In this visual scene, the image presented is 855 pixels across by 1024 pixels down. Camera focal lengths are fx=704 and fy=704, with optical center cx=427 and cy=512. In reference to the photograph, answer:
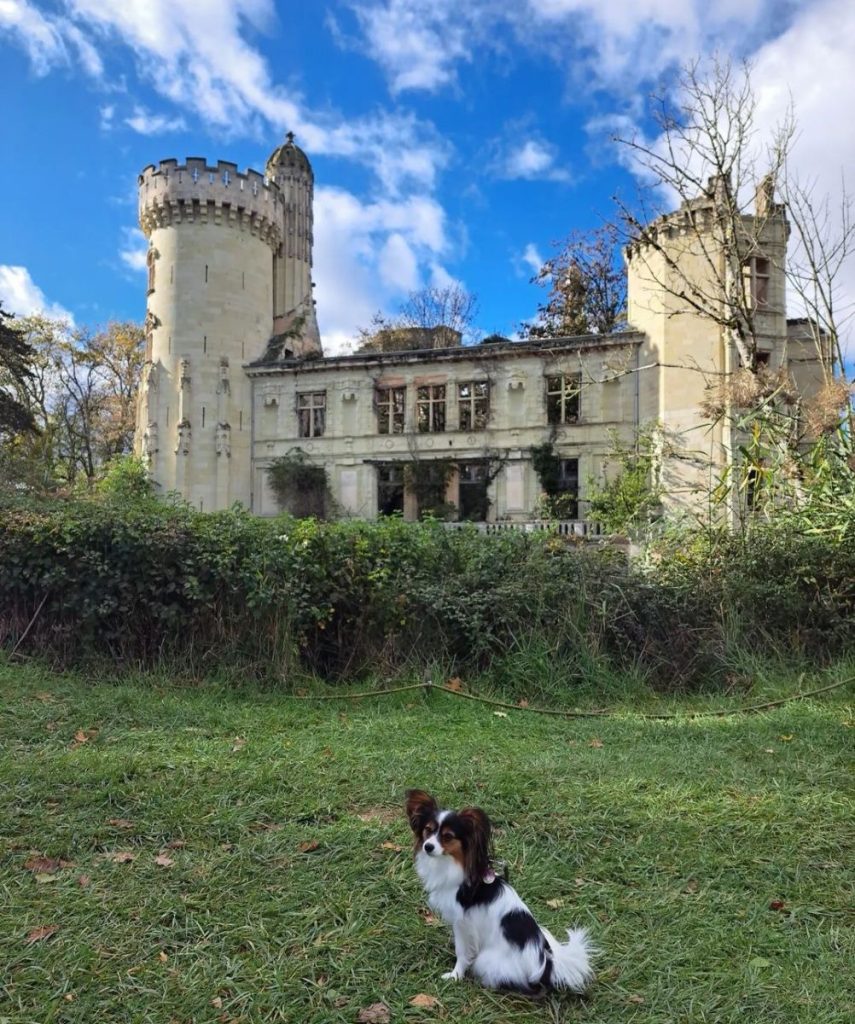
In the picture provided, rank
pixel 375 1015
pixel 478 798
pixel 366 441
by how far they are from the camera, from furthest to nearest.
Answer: pixel 366 441, pixel 478 798, pixel 375 1015

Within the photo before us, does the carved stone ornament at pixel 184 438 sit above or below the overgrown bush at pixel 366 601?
above

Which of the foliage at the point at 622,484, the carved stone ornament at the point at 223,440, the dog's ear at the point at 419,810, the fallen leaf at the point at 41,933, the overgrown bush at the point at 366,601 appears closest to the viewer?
the dog's ear at the point at 419,810

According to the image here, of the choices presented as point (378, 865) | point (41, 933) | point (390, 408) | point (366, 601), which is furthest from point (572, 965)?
point (390, 408)

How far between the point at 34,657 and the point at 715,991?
7.23 meters

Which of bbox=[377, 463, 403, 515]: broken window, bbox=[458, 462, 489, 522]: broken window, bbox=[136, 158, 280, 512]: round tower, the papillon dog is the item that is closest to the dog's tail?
the papillon dog

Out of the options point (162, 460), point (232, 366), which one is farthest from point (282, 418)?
point (162, 460)

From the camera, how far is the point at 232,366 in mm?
Answer: 29297

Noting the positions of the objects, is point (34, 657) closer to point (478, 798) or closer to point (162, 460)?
point (478, 798)

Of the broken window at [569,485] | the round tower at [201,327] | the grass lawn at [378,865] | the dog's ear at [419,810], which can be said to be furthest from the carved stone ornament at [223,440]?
the dog's ear at [419,810]

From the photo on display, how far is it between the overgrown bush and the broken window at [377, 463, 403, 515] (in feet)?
62.9

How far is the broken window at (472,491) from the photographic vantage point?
86.1ft

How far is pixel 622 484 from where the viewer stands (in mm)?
22500

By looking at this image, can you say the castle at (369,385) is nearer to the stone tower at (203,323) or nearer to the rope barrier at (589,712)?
the stone tower at (203,323)

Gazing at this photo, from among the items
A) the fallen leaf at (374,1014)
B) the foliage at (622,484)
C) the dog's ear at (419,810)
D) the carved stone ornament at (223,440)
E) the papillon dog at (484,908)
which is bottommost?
the fallen leaf at (374,1014)
